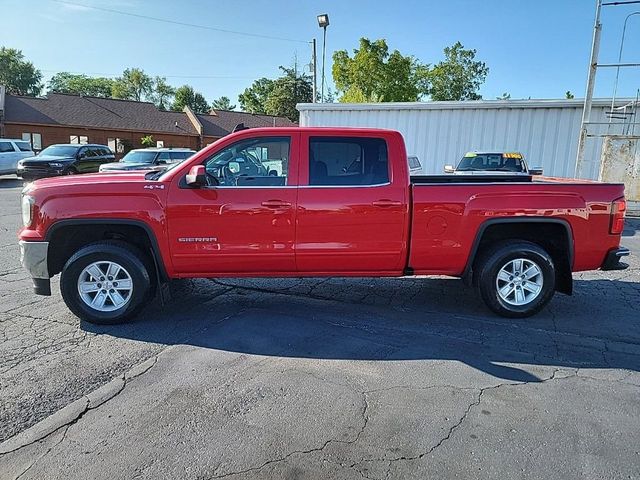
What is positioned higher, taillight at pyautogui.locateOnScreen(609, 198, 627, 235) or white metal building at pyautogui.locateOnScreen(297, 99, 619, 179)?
white metal building at pyautogui.locateOnScreen(297, 99, 619, 179)

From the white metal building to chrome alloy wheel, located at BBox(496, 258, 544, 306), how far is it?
11862mm

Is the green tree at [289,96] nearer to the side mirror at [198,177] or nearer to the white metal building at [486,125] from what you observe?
the white metal building at [486,125]

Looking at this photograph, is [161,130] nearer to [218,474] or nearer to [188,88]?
[188,88]

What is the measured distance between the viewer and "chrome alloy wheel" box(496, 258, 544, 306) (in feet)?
15.9

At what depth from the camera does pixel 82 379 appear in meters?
3.46

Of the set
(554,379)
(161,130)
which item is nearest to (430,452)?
(554,379)

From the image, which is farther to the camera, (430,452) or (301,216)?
(301,216)

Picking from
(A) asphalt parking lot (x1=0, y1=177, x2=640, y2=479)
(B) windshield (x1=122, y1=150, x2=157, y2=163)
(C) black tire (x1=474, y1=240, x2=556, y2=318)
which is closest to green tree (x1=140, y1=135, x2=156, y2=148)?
(B) windshield (x1=122, y1=150, x2=157, y2=163)

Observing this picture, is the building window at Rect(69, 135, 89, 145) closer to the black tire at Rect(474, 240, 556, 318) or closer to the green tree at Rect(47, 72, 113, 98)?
the black tire at Rect(474, 240, 556, 318)

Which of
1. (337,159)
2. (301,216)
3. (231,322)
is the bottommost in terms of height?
(231,322)

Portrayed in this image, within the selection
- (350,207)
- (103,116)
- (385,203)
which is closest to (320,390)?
(350,207)

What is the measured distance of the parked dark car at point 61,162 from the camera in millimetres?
18844

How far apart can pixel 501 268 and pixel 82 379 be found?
4.05m

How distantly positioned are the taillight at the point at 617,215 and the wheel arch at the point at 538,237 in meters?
0.45
